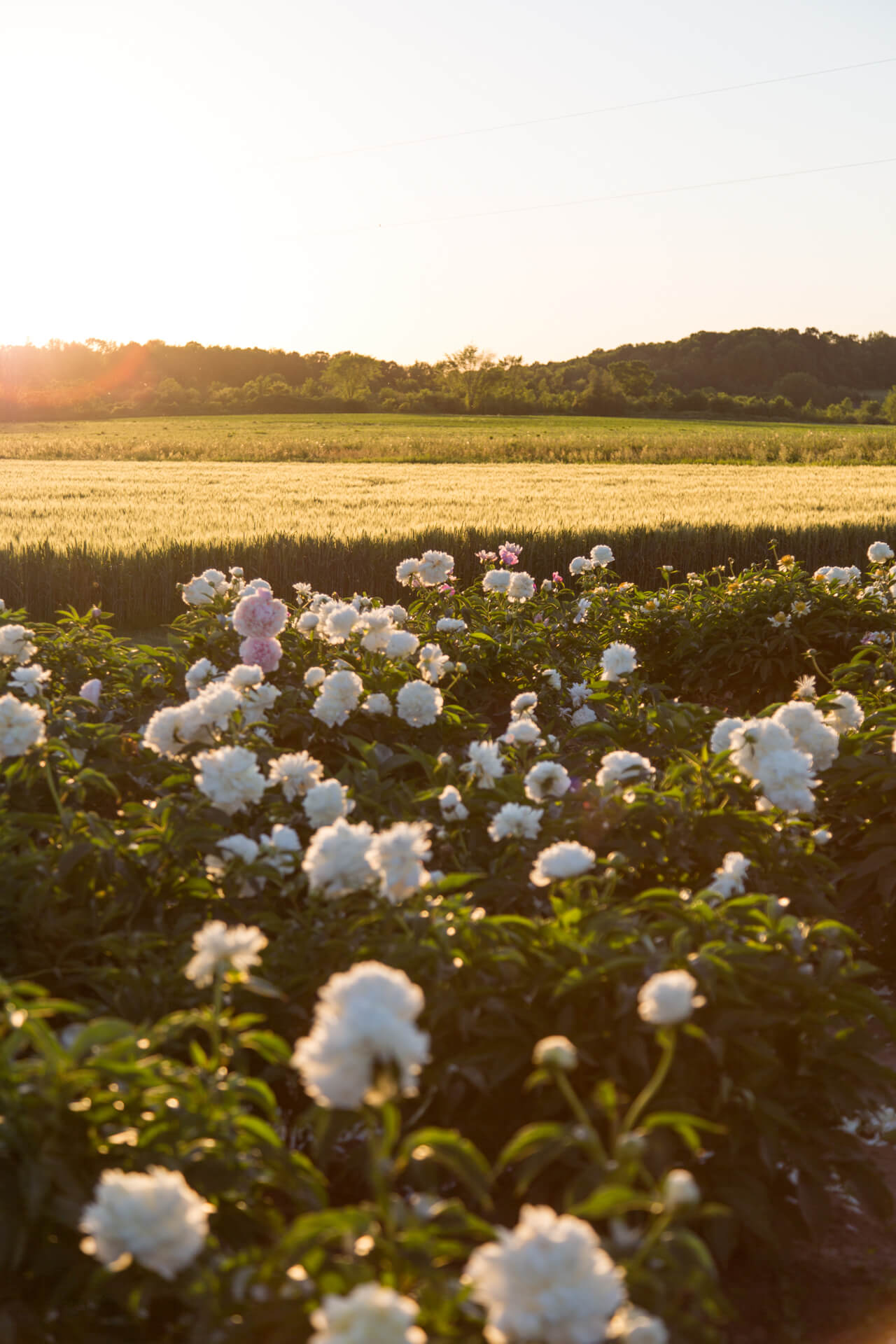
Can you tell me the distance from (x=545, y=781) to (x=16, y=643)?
7.06ft

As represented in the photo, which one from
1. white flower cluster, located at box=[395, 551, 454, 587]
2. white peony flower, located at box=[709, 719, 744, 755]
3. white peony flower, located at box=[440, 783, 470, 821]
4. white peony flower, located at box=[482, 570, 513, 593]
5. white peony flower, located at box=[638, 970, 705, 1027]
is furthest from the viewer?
white peony flower, located at box=[482, 570, 513, 593]

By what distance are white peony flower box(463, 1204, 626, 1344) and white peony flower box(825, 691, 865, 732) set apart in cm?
259

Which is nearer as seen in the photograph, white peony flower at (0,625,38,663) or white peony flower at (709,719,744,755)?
white peony flower at (709,719,744,755)

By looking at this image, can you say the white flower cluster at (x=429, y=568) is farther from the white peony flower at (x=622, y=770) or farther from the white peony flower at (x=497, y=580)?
the white peony flower at (x=622, y=770)

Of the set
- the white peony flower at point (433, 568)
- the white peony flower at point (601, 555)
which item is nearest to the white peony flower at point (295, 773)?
the white peony flower at point (433, 568)

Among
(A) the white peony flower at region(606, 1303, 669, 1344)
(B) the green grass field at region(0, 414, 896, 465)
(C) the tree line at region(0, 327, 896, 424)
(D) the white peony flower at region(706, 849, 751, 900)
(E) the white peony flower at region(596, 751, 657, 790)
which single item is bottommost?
(A) the white peony flower at region(606, 1303, 669, 1344)

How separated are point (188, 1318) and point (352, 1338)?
1.38 ft

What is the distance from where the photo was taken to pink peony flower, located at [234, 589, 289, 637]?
11.8 feet

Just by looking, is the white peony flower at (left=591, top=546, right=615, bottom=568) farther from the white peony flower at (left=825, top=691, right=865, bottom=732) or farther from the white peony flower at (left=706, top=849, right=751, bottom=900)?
the white peony flower at (left=706, top=849, right=751, bottom=900)

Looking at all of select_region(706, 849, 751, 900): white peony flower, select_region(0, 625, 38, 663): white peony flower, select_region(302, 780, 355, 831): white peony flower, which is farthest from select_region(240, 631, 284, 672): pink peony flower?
select_region(706, 849, 751, 900): white peony flower

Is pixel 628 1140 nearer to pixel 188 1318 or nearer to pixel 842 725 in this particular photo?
pixel 188 1318

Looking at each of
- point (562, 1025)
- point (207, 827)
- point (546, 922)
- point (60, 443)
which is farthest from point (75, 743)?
point (60, 443)

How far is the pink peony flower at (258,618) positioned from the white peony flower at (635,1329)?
266 centimetres

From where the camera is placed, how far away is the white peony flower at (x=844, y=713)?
3344mm
